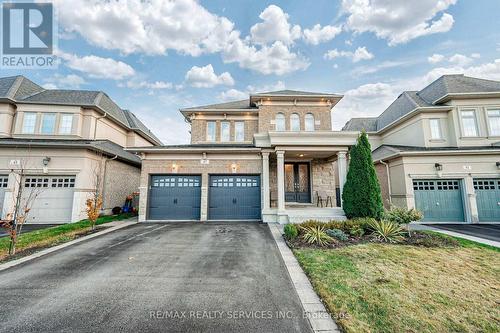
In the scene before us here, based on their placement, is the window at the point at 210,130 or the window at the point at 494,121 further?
the window at the point at 210,130

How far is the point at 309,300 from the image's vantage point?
3.31 meters

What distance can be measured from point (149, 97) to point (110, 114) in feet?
19.1

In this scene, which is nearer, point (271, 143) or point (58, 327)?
point (58, 327)

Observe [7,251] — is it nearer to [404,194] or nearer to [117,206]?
[117,206]

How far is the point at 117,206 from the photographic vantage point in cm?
1344

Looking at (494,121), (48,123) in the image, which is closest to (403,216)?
(494,121)

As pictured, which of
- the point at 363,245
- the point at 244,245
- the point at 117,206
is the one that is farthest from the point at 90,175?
the point at 363,245

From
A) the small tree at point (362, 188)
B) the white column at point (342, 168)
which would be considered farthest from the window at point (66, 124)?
the small tree at point (362, 188)

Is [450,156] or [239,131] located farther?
[239,131]

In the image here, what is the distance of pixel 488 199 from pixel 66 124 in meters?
26.0

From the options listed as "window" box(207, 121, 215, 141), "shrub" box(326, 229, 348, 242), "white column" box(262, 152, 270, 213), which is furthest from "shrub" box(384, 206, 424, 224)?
"window" box(207, 121, 215, 141)

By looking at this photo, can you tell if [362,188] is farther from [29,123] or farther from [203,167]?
[29,123]

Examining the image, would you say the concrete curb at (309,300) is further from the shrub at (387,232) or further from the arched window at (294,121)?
the arched window at (294,121)

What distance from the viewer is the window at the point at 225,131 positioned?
13.9m
